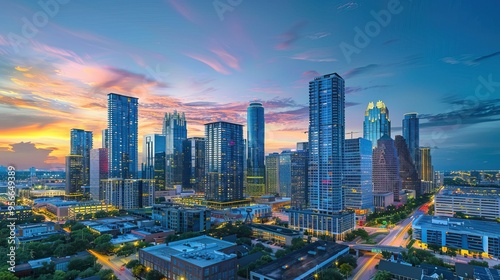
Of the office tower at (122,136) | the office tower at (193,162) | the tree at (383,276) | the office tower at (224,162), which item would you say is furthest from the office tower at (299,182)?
the office tower at (193,162)

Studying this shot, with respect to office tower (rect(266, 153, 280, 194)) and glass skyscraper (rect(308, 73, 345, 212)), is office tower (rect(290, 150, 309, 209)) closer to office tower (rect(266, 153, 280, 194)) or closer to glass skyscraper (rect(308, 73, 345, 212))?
glass skyscraper (rect(308, 73, 345, 212))

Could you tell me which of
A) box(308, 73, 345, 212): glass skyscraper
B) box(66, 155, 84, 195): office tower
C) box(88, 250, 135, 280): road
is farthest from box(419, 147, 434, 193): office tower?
box(66, 155, 84, 195): office tower

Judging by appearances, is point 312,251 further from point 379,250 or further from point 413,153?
point 413,153

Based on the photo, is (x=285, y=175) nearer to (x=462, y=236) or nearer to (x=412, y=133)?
(x=412, y=133)

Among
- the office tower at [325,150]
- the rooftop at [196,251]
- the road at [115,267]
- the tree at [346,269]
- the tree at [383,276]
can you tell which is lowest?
the road at [115,267]

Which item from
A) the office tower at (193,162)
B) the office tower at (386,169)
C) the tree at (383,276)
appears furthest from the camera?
the office tower at (193,162)

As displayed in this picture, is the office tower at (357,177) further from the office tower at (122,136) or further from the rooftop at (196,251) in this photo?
the office tower at (122,136)

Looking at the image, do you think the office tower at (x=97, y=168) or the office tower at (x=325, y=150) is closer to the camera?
the office tower at (x=325, y=150)

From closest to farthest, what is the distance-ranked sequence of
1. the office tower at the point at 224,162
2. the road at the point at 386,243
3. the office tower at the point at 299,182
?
the road at the point at 386,243 → the office tower at the point at 299,182 → the office tower at the point at 224,162
